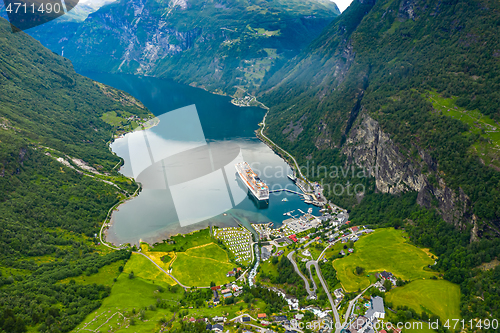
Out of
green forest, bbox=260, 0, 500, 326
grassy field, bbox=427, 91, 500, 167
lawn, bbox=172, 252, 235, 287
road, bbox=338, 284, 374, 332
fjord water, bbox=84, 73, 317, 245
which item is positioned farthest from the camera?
fjord water, bbox=84, 73, 317, 245

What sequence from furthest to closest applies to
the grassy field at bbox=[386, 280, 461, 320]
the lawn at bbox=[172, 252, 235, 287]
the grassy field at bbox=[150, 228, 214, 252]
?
the grassy field at bbox=[150, 228, 214, 252] < the lawn at bbox=[172, 252, 235, 287] < the grassy field at bbox=[386, 280, 461, 320]

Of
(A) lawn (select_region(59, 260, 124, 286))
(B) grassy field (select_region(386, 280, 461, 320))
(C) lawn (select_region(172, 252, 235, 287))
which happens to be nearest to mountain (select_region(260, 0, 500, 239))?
(B) grassy field (select_region(386, 280, 461, 320))

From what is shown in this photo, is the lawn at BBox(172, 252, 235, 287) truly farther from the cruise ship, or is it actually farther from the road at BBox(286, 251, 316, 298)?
the cruise ship

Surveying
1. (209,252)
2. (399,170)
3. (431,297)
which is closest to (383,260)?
(431,297)

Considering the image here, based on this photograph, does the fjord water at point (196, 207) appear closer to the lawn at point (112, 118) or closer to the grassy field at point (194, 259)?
the grassy field at point (194, 259)

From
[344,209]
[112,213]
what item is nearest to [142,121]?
[112,213]

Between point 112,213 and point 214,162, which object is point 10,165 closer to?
point 112,213

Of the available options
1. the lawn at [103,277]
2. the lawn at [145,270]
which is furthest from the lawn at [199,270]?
the lawn at [103,277]
